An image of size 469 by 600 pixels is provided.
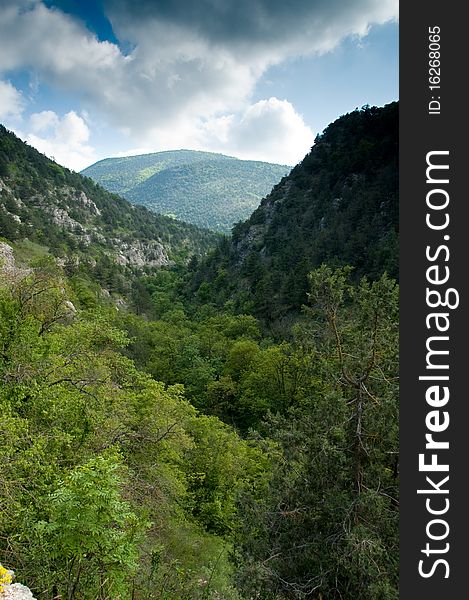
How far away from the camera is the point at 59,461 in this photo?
9141mm

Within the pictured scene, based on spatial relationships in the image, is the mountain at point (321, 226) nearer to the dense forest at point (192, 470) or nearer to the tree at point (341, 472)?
the dense forest at point (192, 470)

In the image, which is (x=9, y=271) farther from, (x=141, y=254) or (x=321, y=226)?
(x=141, y=254)

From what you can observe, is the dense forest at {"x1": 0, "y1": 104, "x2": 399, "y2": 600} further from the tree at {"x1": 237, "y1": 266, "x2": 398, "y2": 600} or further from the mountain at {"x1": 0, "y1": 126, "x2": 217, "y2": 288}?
the mountain at {"x1": 0, "y1": 126, "x2": 217, "y2": 288}

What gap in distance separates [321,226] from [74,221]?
6070 centimetres

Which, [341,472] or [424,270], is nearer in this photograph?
[424,270]

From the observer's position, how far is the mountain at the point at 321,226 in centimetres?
5062

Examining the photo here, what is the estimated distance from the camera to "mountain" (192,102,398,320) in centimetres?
5062

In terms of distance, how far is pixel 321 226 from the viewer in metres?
63.4

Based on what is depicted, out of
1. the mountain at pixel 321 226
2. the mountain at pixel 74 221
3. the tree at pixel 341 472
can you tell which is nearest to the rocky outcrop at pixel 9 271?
the tree at pixel 341 472

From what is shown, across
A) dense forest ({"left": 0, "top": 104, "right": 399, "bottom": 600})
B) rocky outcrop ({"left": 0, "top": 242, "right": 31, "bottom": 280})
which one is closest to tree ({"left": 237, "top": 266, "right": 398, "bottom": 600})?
dense forest ({"left": 0, "top": 104, "right": 399, "bottom": 600})

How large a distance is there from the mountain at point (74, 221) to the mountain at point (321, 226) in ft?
80.4

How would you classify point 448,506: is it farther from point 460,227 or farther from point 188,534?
point 188,534

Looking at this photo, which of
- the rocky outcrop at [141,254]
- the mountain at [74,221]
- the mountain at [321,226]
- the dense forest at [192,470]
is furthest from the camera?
the rocky outcrop at [141,254]

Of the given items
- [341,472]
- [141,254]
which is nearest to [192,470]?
[341,472]
